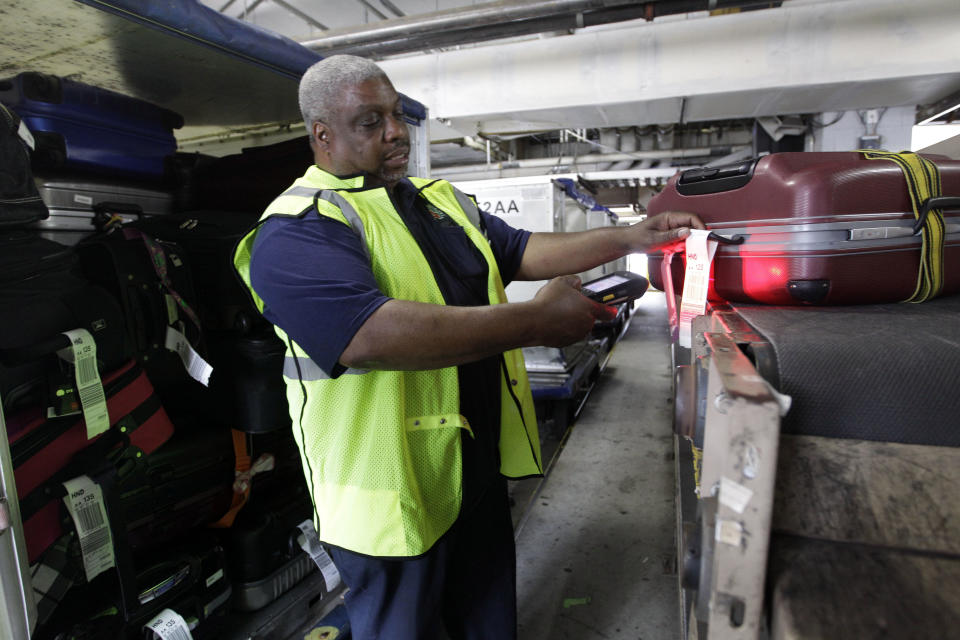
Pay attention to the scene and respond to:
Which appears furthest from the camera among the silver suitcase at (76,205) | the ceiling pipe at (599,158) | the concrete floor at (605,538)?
the ceiling pipe at (599,158)

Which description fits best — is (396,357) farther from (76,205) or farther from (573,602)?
(573,602)

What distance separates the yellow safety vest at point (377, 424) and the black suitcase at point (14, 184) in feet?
1.89

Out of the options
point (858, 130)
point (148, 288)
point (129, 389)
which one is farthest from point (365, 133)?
point (858, 130)

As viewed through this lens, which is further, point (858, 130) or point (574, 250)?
point (858, 130)

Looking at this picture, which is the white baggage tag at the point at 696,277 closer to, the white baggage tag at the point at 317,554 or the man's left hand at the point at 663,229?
the man's left hand at the point at 663,229

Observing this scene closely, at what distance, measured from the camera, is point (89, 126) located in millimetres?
1651

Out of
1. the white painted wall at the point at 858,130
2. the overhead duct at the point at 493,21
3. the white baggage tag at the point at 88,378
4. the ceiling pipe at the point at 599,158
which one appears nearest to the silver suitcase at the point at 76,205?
the white baggage tag at the point at 88,378

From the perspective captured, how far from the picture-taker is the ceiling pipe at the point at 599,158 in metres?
6.74

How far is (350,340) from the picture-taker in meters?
0.84

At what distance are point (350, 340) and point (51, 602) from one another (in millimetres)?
1185

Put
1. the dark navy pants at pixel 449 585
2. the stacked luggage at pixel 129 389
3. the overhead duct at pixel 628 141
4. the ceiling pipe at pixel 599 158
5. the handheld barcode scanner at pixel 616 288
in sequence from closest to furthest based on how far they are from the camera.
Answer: the dark navy pants at pixel 449 585 → the stacked luggage at pixel 129 389 → the handheld barcode scanner at pixel 616 288 → the ceiling pipe at pixel 599 158 → the overhead duct at pixel 628 141

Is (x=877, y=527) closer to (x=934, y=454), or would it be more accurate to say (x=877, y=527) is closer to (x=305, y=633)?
(x=934, y=454)

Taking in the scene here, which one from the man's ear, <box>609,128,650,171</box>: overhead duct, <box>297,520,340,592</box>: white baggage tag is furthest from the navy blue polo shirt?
<box>609,128,650,171</box>: overhead duct

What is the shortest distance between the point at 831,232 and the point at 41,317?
1841 millimetres
